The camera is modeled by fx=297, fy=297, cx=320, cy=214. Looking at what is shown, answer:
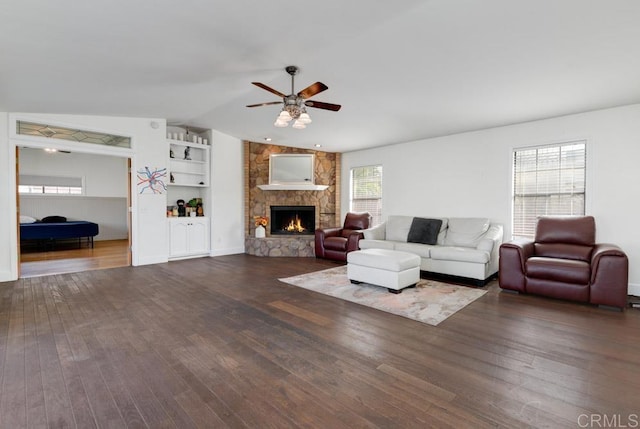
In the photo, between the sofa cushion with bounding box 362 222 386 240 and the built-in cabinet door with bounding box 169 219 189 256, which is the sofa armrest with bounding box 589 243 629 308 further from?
the built-in cabinet door with bounding box 169 219 189 256

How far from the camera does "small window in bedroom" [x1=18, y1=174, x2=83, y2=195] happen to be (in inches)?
313

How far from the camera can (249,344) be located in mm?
2445

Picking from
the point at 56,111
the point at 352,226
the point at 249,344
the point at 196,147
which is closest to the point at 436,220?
the point at 352,226

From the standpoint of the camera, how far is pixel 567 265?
11.6 ft

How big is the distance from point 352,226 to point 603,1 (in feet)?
17.0

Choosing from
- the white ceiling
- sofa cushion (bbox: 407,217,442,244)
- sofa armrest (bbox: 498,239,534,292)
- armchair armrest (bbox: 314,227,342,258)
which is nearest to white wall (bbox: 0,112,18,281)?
the white ceiling

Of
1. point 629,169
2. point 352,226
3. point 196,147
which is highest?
point 196,147

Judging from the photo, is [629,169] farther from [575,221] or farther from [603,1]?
[603,1]

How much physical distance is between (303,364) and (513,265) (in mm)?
3206

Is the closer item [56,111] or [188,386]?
[188,386]

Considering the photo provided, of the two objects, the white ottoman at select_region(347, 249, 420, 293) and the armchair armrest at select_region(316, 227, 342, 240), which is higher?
the armchair armrest at select_region(316, 227, 342, 240)

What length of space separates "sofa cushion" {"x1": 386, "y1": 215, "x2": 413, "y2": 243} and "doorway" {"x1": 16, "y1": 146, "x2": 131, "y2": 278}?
18.6 feet
